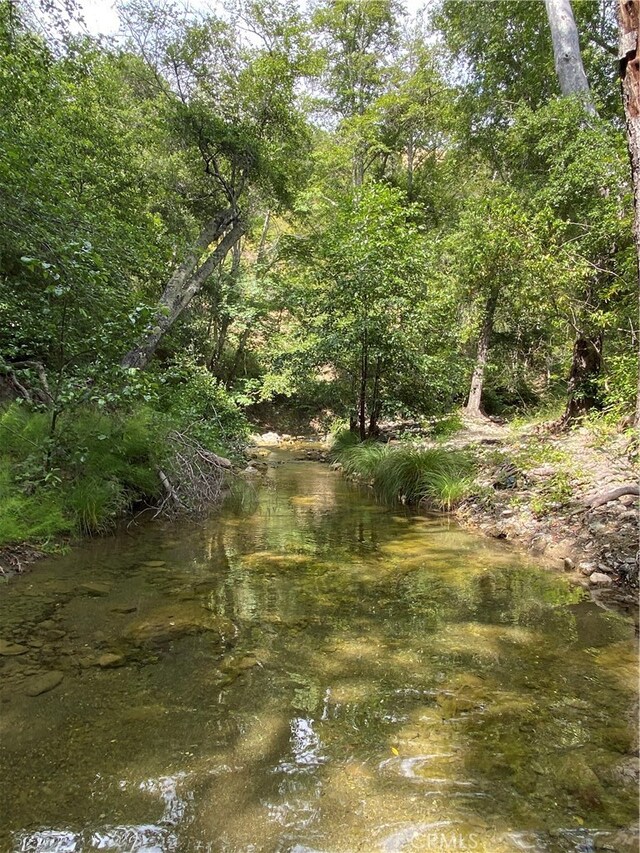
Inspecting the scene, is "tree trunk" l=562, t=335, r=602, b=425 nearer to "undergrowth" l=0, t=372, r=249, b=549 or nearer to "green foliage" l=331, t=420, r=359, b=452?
"green foliage" l=331, t=420, r=359, b=452

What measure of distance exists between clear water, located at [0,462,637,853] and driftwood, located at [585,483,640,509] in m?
1.28

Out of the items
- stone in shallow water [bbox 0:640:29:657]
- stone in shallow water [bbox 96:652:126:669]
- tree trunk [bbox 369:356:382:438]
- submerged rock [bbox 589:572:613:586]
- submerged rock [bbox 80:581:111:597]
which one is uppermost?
tree trunk [bbox 369:356:382:438]

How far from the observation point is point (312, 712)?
2465mm

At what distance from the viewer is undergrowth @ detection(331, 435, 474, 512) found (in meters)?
7.33

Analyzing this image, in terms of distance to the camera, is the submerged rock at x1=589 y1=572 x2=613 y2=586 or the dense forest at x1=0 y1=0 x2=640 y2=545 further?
the dense forest at x1=0 y1=0 x2=640 y2=545

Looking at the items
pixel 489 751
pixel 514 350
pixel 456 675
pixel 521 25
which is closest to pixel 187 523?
pixel 456 675

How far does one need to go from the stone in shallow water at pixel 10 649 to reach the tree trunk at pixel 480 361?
40.5ft

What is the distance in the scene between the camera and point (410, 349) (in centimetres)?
1109

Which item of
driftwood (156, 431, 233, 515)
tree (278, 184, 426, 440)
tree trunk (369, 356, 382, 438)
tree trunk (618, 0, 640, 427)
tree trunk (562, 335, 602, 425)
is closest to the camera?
tree trunk (618, 0, 640, 427)

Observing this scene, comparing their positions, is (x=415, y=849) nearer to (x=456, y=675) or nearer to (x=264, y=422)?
(x=456, y=675)

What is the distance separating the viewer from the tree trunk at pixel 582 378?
33.5ft

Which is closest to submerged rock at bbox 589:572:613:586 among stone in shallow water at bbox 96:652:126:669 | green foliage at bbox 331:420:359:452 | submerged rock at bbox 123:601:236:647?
submerged rock at bbox 123:601:236:647

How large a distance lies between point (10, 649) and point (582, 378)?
427 inches

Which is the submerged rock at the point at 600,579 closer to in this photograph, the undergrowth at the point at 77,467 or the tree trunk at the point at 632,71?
the tree trunk at the point at 632,71
